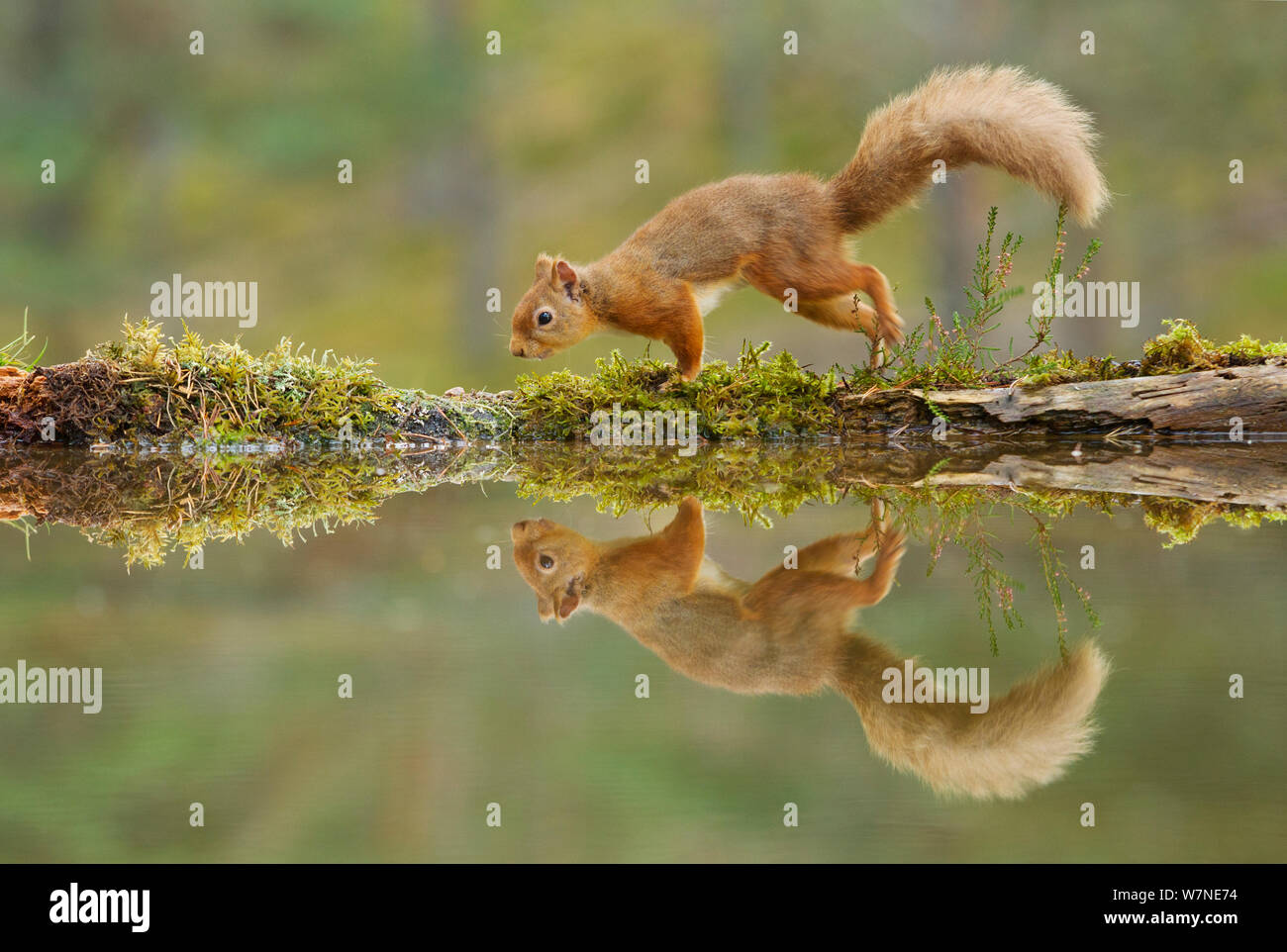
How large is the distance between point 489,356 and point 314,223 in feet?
21.0

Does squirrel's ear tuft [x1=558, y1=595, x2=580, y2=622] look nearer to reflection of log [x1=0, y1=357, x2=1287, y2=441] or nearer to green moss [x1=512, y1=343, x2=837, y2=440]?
green moss [x1=512, y1=343, x2=837, y2=440]

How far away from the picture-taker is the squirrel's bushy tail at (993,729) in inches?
80.4

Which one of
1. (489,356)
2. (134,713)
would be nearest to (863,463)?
(134,713)

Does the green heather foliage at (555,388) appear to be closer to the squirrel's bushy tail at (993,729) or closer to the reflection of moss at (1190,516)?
the reflection of moss at (1190,516)

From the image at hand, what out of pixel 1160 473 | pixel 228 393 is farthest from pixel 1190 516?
pixel 228 393

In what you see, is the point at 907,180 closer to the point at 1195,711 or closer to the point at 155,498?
the point at 155,498

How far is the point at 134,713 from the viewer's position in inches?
84.2

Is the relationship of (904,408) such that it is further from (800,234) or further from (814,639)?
(814,639)

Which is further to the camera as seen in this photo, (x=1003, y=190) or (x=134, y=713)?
(x=1003, y=190)

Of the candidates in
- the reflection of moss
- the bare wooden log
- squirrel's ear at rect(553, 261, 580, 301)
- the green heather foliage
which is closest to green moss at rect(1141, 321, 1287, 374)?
the green heather foliage

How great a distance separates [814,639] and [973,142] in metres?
4.11

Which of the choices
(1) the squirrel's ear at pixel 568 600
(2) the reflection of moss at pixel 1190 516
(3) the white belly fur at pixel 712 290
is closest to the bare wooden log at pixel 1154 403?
(3) the white belly fur at pixel 712 290

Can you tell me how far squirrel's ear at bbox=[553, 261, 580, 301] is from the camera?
668 cm

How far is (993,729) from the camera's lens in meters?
2.28
